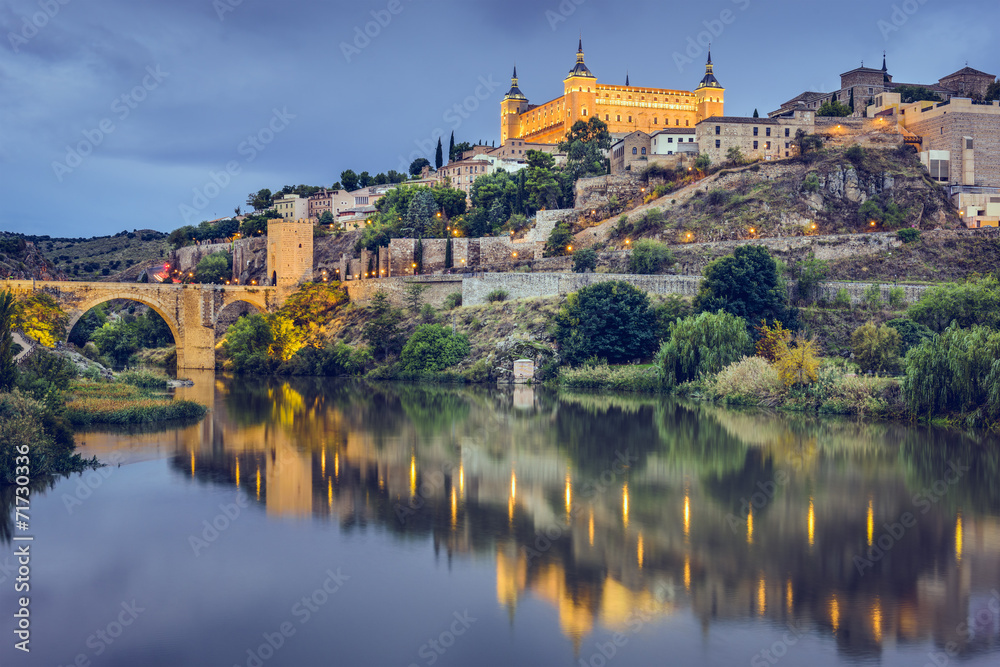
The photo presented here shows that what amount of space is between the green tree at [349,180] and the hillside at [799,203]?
42.9 m

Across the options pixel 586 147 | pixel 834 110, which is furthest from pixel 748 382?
pixel 586 147

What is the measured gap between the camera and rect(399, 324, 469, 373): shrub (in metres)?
44.3

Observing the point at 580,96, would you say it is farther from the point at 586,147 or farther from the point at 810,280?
the point at 810,280

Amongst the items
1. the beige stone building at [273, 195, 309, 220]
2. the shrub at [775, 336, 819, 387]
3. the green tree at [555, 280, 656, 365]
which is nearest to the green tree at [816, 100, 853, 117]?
the green tree at [555, 280, 656, 365]

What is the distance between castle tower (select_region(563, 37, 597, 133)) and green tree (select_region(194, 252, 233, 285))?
106 feet

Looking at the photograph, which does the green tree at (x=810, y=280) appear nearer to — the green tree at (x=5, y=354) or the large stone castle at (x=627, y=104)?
the green tree at (x=5, y=354)

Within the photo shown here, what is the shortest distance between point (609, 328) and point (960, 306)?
14.4 metres

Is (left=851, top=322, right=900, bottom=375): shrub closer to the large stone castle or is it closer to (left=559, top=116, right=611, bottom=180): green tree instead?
(left=559, top=116, right=611, bottom=180): green tree

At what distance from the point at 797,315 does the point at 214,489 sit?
29739 mm

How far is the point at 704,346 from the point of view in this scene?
34469mm

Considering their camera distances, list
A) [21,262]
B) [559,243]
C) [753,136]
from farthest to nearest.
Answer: [21,262] < [753,136] < [559,243]

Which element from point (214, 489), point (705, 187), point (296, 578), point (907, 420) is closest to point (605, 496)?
point (296, 578)

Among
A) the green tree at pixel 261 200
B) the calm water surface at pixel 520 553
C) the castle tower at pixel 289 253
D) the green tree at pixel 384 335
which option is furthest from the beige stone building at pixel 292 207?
the calm water surface at pixel 520 553

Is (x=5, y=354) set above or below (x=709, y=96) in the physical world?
below
